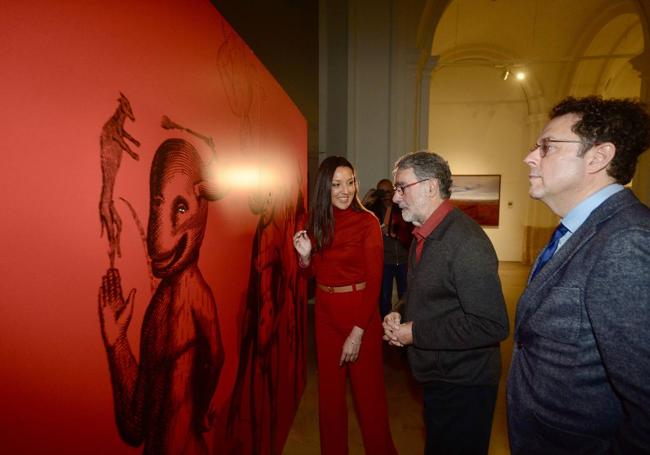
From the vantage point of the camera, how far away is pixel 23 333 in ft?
2.02

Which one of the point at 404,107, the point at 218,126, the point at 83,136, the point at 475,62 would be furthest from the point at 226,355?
the point at 475,62

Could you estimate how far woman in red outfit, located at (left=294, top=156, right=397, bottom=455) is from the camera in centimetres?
232

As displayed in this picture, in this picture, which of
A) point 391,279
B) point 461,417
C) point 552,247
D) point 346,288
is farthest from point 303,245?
point 391,279

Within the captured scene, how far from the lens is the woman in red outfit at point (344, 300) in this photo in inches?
91.2

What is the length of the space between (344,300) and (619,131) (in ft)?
5.38

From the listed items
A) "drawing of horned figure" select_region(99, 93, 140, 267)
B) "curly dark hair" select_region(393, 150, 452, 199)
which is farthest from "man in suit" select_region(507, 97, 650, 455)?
"drawing of horned figure" select_region(99, 93, 140, 267)

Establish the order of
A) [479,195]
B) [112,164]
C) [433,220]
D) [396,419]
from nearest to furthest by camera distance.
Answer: [112,164] < [433,220] < [396,419] < [479,195]

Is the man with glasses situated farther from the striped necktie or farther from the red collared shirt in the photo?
the striped necktie

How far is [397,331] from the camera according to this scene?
1.74 m

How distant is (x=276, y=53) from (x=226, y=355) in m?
3.73

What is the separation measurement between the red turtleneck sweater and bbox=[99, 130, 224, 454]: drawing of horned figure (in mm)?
1107

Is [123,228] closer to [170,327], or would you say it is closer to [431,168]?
[170,327]

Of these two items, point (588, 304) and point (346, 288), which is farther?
point (346, 288)

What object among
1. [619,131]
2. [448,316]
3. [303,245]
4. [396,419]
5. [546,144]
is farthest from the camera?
[396,419]
